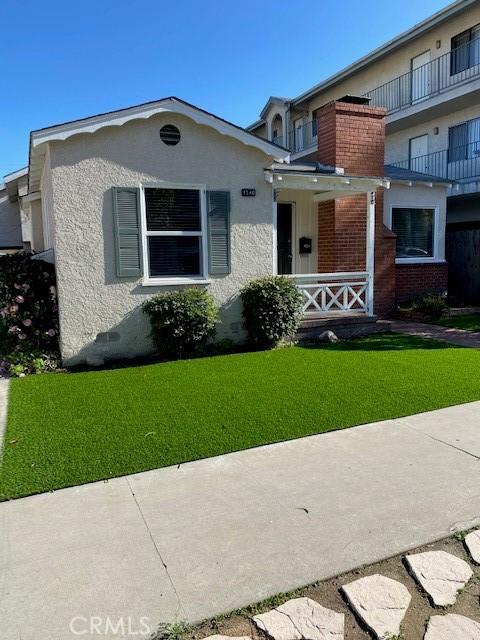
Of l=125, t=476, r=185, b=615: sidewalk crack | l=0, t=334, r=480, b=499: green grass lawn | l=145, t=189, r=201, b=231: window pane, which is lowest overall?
l=125, t=476, r=185, b=615: sidewalk crack

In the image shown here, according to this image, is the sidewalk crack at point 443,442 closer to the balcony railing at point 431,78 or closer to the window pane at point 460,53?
the balcony railing at point 431,78

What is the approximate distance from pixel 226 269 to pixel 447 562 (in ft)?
21.3

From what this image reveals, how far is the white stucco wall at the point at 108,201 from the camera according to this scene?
768 centimetres

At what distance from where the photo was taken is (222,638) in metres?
2.38

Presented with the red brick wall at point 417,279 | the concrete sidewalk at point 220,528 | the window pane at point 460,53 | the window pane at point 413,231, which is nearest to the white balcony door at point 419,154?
the window pane at point 460,53

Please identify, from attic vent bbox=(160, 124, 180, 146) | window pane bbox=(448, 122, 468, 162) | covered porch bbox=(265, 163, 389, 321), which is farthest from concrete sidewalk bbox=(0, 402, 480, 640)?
window pane bbox=(448, 122, 468, 162)

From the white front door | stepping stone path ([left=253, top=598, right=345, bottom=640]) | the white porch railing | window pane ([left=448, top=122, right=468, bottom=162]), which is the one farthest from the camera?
the white front door

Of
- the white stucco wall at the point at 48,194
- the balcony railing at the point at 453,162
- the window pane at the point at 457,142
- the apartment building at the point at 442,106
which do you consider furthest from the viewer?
the window pane at the point at 457,142

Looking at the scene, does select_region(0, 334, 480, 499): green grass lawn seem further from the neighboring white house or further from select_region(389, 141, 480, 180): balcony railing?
the neighboring white house

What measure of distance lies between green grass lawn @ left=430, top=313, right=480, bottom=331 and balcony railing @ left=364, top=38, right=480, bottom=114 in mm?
9010

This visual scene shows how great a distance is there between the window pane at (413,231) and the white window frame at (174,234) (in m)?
6.38

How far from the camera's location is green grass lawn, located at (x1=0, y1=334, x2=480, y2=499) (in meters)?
4.35

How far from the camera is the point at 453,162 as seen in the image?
17.9 meters

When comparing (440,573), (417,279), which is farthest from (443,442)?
(417,279)
